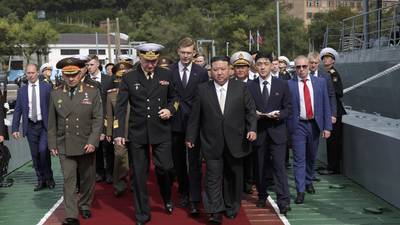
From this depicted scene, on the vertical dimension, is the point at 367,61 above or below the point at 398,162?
above

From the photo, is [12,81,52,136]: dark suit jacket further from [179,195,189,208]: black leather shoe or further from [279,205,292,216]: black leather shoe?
[279,205,292,216]: black leather shoe

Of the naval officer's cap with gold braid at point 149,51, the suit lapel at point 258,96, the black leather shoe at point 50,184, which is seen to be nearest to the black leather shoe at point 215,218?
the suit lapel at point 258,96

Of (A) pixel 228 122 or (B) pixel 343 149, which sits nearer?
(A) pixel 228 122

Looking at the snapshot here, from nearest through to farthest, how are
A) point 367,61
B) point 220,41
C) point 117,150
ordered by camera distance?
point 117,150
point 367,61
point 220,41

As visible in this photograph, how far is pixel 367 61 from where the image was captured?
514 inches

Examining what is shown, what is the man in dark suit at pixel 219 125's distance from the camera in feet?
18.3

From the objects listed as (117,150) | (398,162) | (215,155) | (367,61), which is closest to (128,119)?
(215,155)

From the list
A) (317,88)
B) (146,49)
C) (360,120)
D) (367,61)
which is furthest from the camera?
(367,61)

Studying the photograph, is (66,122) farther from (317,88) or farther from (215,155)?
(317,88)

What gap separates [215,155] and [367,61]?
8.62 m

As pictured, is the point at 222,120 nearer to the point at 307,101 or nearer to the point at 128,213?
the point at 307,101

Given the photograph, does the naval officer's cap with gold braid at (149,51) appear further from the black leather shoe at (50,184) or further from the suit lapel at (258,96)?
the black leather shoe at (50,184)

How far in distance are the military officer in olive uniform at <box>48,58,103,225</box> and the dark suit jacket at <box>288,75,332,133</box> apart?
240cm

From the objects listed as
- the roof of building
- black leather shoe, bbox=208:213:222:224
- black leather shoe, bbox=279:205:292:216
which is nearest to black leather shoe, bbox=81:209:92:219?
black leather shoe, bbox=208:213:222:224
